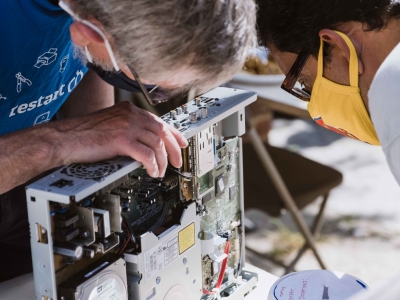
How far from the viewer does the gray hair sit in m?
1.25

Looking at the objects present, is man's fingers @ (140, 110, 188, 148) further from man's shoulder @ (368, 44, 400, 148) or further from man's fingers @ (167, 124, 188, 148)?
man's shoulder @ (368, 44, 400, 148)

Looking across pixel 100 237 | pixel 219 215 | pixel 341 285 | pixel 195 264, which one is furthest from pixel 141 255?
pixel 341 285

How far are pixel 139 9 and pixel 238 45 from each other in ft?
0.71

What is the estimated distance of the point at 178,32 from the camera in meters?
1.26

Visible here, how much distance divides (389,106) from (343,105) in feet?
2.03

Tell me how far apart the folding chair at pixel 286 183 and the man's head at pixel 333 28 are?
1.35 meters

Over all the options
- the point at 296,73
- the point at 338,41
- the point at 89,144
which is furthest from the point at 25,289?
the point at 338,41

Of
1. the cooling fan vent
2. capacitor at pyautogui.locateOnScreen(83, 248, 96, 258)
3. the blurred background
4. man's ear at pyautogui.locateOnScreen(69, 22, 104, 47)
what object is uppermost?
man's ear at pyautogui.locateOnScreen(69, 22, 104, 47)

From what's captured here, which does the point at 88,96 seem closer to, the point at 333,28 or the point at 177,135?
the point at 177,135

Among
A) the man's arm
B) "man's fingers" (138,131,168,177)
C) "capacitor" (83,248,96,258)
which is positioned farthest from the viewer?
the man's arm

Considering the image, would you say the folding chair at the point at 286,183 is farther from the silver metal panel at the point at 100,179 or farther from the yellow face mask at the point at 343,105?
the silver metal panel at the point at 100,179

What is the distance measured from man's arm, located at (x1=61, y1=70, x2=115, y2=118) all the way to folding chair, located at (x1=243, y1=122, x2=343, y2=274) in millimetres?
1058

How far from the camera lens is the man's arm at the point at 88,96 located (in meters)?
2.05

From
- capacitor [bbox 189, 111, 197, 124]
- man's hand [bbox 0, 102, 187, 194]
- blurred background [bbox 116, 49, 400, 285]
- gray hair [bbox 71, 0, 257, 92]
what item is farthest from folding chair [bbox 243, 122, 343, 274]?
gray hair [bbox 71, 0, 257, 92]
